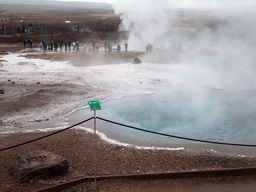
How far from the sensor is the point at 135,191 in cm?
533

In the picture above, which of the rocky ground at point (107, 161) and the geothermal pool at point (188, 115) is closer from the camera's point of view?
the rocky ground at point (107, 161)

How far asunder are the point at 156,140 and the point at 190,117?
2.40 meters

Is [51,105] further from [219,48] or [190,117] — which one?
[219,48]

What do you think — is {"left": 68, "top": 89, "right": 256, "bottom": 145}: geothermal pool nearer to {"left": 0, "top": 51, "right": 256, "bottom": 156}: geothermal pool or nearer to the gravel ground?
{"left": 0, "top": 51, "right": 256, "bottom": 156}: geothermal pool

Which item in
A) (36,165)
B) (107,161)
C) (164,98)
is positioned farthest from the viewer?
(164,98)

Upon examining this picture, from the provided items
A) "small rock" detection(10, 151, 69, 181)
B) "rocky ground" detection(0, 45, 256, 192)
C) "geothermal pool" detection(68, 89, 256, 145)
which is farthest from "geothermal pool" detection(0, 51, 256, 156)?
"small rock" detection(10, 151, 69, 181)

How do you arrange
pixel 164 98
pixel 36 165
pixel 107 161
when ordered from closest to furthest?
1. pixel 36 165
2. pixel 107 161
3. pixel 164 98

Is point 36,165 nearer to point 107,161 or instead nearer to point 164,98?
point 107,161

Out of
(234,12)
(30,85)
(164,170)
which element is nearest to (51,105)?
(30,85)

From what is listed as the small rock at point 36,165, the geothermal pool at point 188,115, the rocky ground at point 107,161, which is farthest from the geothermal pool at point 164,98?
the small rock at point 36,165

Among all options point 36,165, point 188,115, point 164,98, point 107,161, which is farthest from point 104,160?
point 164,98

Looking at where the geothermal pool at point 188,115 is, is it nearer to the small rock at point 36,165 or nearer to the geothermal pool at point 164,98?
the geothermal pool at point 164,98

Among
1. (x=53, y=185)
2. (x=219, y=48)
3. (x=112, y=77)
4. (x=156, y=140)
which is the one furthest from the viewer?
(x=219, y=48)

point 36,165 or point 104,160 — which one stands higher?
point 36,165
